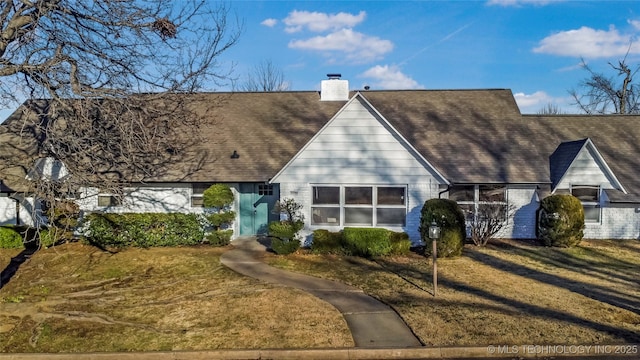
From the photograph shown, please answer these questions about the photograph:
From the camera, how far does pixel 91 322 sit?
8547 mm

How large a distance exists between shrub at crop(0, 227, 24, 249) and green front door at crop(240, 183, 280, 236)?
8310 mm

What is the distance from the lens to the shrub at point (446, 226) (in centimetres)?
1393

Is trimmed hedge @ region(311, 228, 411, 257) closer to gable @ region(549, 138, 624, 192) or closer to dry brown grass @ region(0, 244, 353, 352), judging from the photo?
dry brown grass @ region(0, 244, 353, 352)

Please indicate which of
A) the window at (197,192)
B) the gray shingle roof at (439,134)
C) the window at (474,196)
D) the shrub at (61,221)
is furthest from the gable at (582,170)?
the shrub at (61,221)

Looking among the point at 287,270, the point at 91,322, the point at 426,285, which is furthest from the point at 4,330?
the point at 426,285

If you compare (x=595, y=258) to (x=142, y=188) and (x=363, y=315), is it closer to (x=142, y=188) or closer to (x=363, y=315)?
(x=363, y=315)

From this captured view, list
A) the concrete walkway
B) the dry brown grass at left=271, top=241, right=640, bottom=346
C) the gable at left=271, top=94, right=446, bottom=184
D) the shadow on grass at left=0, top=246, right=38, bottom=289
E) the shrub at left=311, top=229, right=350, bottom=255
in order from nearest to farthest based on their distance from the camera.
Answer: the concrete walkway
the dry brown grass at left=271, top=241, right=640, bottom=346
the shadow on grass at left=0, top=246, right=38, bottom=289
the shrub at left=311, top=229, right=350, bottom=255
the gable at left=271, top=94, right=446, bottom=184

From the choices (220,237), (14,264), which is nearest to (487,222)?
(220,237)

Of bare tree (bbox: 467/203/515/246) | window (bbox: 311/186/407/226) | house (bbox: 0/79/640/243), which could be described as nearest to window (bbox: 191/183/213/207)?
house (bbox: 0/79/640/243)

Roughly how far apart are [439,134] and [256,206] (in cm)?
889

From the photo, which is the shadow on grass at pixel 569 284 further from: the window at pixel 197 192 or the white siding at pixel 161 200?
the window at pixel 197 192

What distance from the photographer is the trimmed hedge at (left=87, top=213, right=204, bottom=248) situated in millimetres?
15820

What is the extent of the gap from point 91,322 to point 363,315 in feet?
18.1

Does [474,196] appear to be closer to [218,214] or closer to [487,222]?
[487,222]
